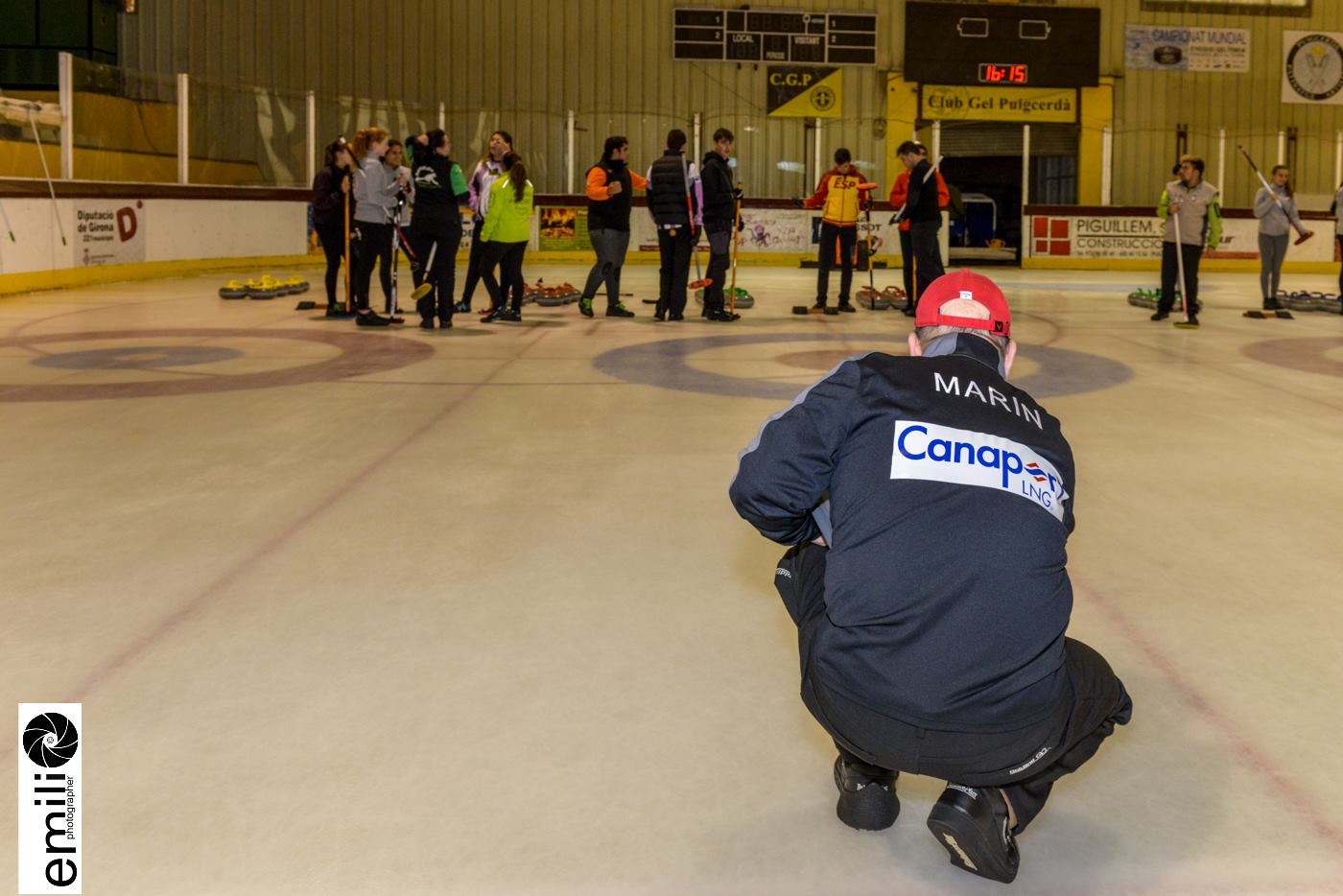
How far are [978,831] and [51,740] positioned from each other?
1.81 metres

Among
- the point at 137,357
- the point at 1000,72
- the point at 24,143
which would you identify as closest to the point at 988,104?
the point at 1000,72

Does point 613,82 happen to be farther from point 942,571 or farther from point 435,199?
point 942,571

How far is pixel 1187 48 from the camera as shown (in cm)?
2664

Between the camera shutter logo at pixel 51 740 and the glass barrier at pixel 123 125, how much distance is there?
1349 cm

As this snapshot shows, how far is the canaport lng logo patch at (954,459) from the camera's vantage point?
209cm

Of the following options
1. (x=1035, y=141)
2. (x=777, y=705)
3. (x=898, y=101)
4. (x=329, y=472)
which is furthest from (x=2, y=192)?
(x=1035, y=141)

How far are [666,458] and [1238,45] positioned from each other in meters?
25.0

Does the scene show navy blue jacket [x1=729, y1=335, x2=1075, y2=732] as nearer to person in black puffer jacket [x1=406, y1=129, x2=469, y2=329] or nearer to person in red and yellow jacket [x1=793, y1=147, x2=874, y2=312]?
person in black puffer jacket [x1=406, y1=129, x2=469, y2=329]

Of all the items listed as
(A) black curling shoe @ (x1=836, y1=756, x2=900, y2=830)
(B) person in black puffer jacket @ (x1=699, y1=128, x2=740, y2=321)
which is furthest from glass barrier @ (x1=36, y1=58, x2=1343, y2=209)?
(A) black curling shoe @ (x1=836, y1=756, x2=900, y2=830)

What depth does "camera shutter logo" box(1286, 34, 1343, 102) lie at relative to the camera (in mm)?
26828

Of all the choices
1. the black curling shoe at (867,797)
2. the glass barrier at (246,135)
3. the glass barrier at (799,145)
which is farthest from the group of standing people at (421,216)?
the glass barrier at (799,145)

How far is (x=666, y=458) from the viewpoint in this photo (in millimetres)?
5812

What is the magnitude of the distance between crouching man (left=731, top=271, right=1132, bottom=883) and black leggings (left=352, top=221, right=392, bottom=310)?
8.74m

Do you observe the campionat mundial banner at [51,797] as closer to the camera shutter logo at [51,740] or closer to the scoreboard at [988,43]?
the camera shutter logo at [51,740]
